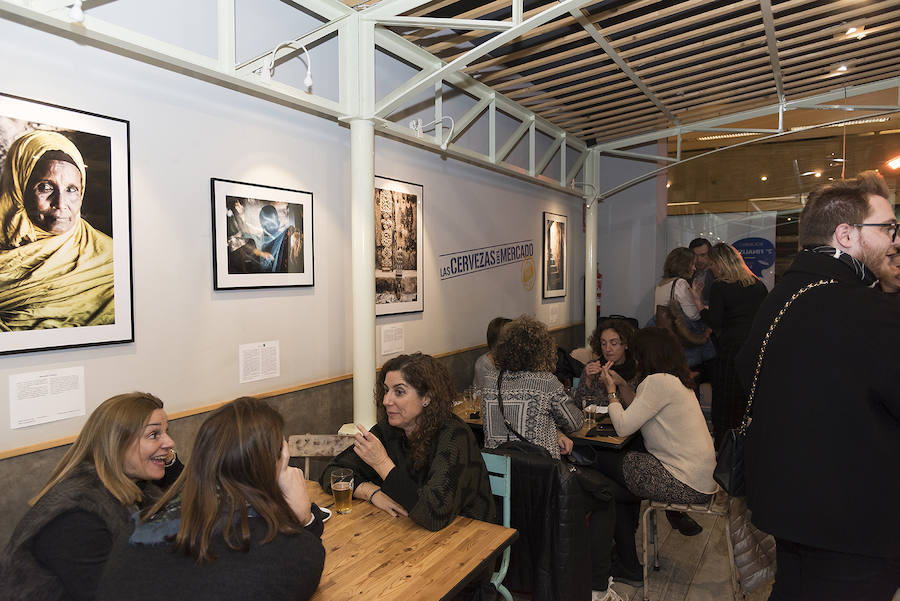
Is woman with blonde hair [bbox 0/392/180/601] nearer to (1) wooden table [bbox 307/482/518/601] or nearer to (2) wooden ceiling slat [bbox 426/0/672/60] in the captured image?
(1) wooden table [bbox 307/482/518/601]

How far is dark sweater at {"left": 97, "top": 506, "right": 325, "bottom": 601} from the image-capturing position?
139 centimetres

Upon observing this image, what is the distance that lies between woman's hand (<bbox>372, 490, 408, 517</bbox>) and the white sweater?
1699mm

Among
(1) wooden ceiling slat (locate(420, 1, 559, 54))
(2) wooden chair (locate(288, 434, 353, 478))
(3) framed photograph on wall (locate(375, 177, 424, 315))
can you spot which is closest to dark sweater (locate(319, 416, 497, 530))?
(2) wooden chair (locate(288, 434, 353, 478))

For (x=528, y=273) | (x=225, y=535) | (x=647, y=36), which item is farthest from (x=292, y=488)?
(x=528, y=273)

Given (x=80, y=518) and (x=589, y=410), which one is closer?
(x=80, y=518)

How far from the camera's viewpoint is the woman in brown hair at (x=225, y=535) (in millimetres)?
1397

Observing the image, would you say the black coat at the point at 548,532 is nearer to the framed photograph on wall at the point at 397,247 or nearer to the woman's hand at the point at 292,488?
the woman's hand at the point at 292,488

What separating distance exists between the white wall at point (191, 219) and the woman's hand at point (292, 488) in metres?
1.42

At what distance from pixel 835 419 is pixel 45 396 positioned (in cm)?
299

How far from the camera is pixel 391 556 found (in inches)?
81.2

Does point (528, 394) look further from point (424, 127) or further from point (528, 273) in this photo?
point (528, 273)

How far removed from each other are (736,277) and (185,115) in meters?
4.82

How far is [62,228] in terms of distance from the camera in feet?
8.29

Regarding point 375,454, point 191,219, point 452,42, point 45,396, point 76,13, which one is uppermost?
point 452,42
